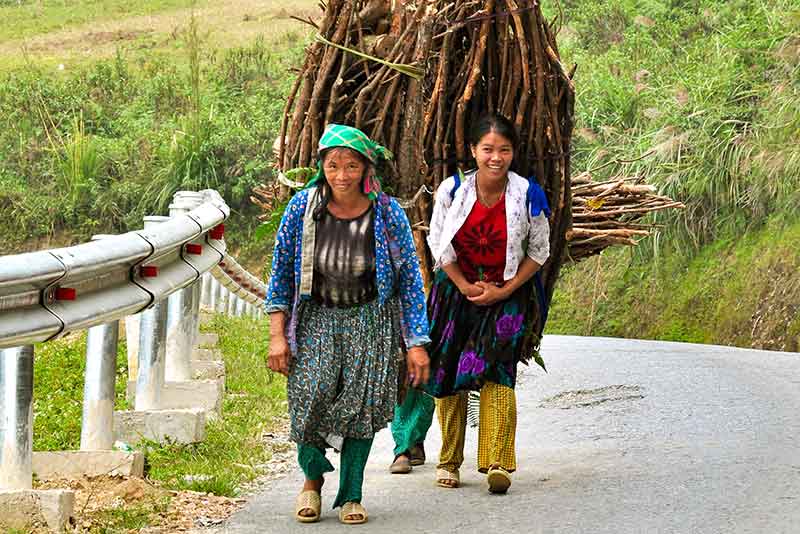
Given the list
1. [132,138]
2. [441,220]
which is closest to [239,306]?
[441,220]

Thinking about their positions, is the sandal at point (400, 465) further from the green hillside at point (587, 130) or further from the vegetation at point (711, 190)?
the green hillside at point (587, 130)

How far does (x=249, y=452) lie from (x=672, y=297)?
15624 mm

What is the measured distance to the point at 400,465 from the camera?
7121 mm

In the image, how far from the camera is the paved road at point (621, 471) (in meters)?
5.78

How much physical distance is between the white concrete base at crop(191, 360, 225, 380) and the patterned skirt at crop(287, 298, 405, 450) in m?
2.92

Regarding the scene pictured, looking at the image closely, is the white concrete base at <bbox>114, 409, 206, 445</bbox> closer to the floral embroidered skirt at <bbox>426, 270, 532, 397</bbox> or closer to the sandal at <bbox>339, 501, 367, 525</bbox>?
the floral embroidered skirt at <bbox>426, 270, 532, 397</bbox>

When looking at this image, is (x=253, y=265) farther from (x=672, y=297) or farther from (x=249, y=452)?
(x=249, y=452)

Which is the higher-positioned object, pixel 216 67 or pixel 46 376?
pixel 216 67

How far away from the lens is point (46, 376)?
9.30m

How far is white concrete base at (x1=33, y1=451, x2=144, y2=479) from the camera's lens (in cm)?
589

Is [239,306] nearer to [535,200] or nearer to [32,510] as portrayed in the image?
[535,200]

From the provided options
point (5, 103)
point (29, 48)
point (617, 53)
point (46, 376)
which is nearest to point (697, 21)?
point (617, 53)

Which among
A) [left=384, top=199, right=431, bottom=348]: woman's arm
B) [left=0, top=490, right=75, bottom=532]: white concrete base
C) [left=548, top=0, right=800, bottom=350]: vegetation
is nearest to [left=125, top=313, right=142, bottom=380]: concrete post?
[left=384, top=199, right=431, bottom=348]: woman's arm

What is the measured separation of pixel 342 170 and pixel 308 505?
1.32 metres
